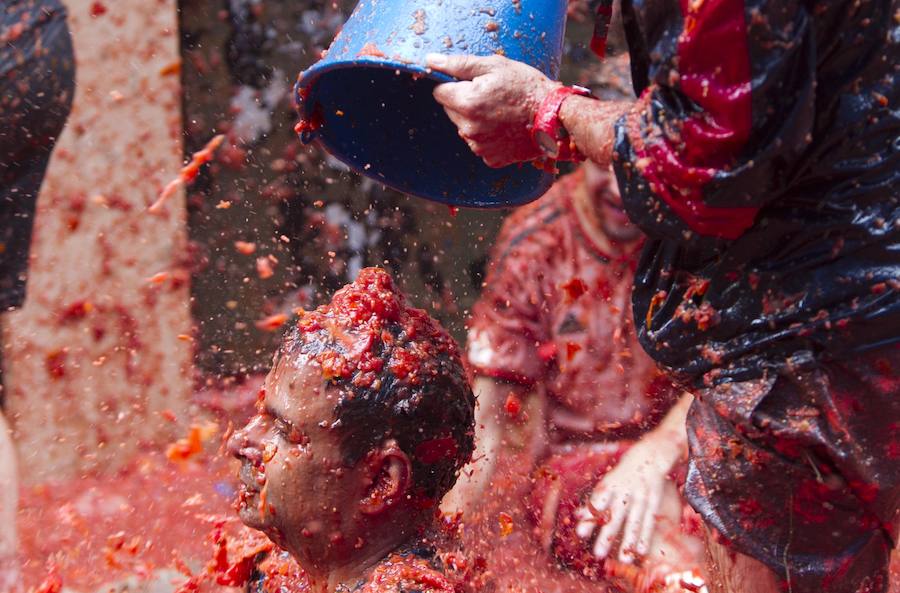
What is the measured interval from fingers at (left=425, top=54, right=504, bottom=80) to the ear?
33.5 inches

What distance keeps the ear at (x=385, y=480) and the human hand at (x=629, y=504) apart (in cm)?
136

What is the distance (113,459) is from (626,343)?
2.85 meters

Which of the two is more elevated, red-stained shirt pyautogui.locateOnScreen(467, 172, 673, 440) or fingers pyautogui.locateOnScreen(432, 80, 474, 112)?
fingers pyautogui.locateOnScreen(432, 80, 474, 112)

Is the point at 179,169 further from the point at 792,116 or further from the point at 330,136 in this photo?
the point at 792,116

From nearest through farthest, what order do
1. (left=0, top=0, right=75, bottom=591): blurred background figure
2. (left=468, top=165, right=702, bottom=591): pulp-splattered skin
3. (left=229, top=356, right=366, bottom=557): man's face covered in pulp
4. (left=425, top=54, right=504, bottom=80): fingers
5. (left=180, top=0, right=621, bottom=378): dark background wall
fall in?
(left=425, top=54, right=504, bottom=80): fingers → (left=229, top=356, right=366, bottom=557): man's face covered in pulp → (left=0, top=0, right=75, bottom=591): blurred background figure → (left=468, top=165, right=702, bottom=591): pulp-splattered skin → (left=180, top=0, right=621, bottom=378): dark background wall

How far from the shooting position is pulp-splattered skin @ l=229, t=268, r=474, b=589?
6.77ft

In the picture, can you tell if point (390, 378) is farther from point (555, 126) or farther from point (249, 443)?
point (555, 126)

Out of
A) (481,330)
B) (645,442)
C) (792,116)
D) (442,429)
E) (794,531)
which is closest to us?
(792,116)

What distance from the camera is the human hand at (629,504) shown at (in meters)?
3.16

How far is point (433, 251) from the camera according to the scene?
5168mm

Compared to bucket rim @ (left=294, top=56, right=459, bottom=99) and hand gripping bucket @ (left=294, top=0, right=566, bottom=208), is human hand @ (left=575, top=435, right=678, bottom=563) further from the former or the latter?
bucket rim @ (left=294, top=56, right=459, bottom=99)

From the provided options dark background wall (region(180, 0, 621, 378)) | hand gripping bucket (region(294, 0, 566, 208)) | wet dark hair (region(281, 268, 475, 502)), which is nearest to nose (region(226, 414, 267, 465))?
wet dark hair (region(281, 268, 475, 502))

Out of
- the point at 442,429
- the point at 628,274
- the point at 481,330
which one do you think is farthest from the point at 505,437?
the point at 442,429

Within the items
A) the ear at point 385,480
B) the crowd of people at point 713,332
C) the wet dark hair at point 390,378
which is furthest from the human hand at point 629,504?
the ear at point 385,480
